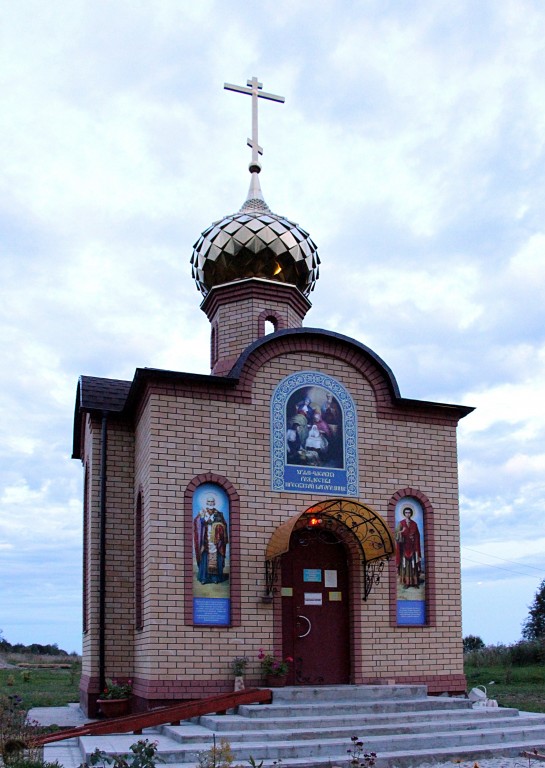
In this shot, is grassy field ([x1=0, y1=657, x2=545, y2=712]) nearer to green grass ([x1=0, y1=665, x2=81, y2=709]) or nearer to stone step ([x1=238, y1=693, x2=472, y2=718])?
green grass ([x1=0, y1=665, x2=81, y2=709])

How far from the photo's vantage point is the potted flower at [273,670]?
1021 centimetres

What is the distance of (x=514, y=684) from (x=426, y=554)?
5717 millimetres

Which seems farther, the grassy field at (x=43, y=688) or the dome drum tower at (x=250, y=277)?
the grassy field at (x=43, y=688)

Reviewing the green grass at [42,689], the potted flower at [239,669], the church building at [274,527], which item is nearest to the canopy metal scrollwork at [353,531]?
the church building at [274,527]

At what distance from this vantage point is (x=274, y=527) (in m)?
10.9

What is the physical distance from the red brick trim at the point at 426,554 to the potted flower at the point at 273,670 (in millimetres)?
1688

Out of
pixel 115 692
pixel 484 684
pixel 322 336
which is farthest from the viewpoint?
pixel 484 684

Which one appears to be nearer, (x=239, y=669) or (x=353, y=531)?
(x=239, y=669)

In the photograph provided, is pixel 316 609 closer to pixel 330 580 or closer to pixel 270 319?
pixel 330 580

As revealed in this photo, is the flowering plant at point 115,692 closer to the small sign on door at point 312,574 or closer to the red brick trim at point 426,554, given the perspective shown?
the small sign on door at point 312,574

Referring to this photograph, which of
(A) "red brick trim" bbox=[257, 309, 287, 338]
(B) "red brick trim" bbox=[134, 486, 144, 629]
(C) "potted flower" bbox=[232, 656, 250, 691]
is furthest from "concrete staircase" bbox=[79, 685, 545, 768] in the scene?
(A) "red brick trim" bbox=[257, 309, 287, 338]

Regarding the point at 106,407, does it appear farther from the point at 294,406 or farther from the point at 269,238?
the point at 269,238

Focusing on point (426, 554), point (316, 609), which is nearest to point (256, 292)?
point (426, 554)

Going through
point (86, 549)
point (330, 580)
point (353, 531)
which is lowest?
point (330, 580)
